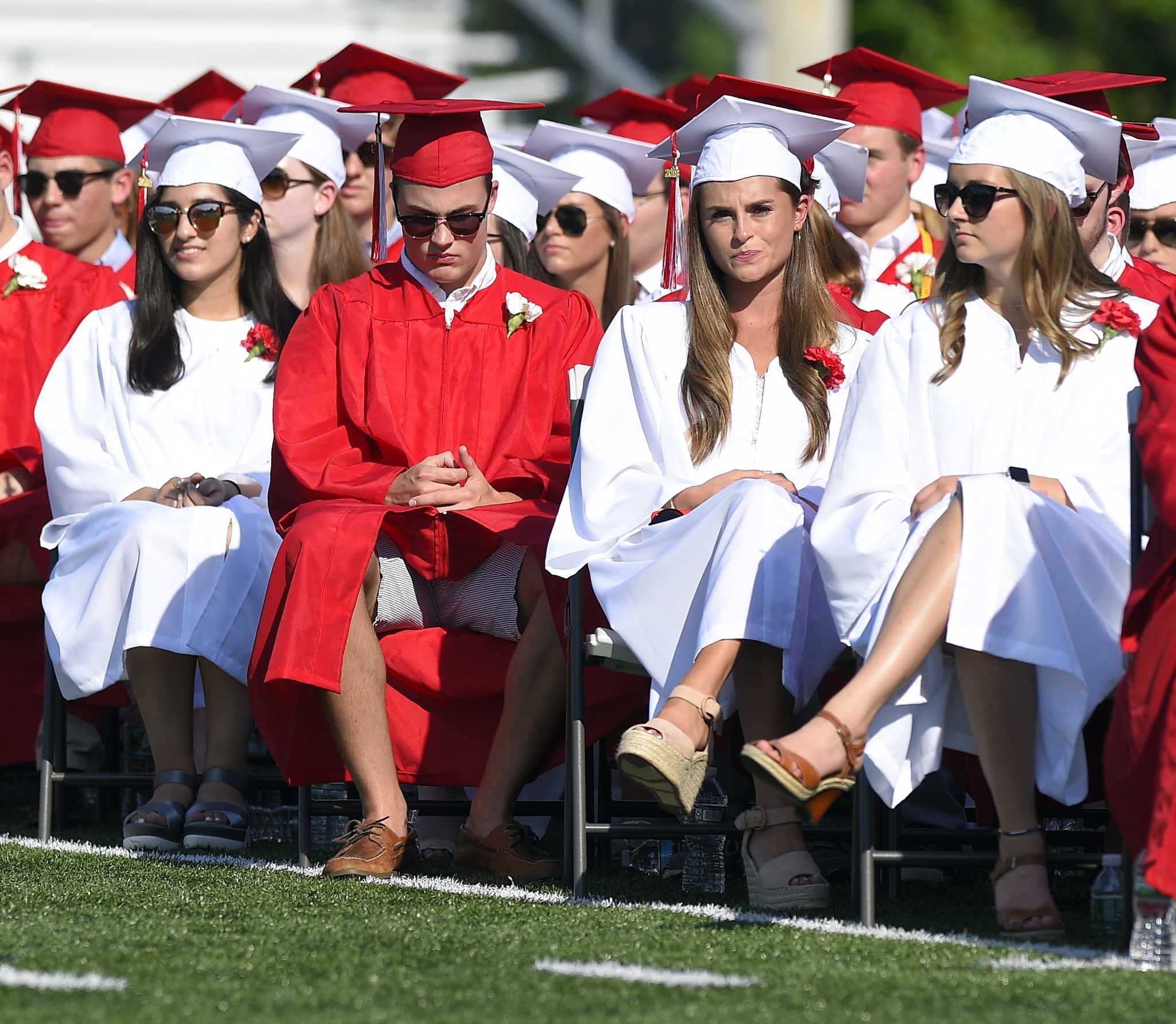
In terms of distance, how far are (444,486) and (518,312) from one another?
0.70m

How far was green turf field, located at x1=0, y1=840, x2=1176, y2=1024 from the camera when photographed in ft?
12.4

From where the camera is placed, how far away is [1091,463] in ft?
16.6

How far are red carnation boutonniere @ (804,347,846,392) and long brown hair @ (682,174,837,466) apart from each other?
1 centimetres

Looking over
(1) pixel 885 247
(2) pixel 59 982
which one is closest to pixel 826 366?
(1) pixel 885 247

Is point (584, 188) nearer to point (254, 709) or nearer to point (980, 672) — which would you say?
point (254, 709)

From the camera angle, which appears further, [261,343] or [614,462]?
[261,343]

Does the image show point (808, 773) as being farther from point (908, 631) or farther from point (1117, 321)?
point (1117, 321)

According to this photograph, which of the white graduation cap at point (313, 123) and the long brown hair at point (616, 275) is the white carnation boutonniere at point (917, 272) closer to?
the long brown hair at point (616, 275)

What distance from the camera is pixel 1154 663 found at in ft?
13.9

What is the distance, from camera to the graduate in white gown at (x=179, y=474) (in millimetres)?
6344

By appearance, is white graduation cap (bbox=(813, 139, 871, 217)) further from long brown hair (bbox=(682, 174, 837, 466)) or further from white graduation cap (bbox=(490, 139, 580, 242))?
white graduation cap (bbox=(490, 139, 580, 242))

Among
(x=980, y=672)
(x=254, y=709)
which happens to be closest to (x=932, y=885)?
(x=980, y=672)

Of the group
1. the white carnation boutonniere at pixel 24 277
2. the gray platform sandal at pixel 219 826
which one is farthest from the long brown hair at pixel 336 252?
the gray platform sandal at pixel 219 826

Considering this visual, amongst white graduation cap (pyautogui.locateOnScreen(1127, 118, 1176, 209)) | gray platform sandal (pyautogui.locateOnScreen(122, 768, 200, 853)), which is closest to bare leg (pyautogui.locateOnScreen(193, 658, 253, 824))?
gray platform sandal (pyautogui.locateOnScreen(122, 768, 200, 853))
